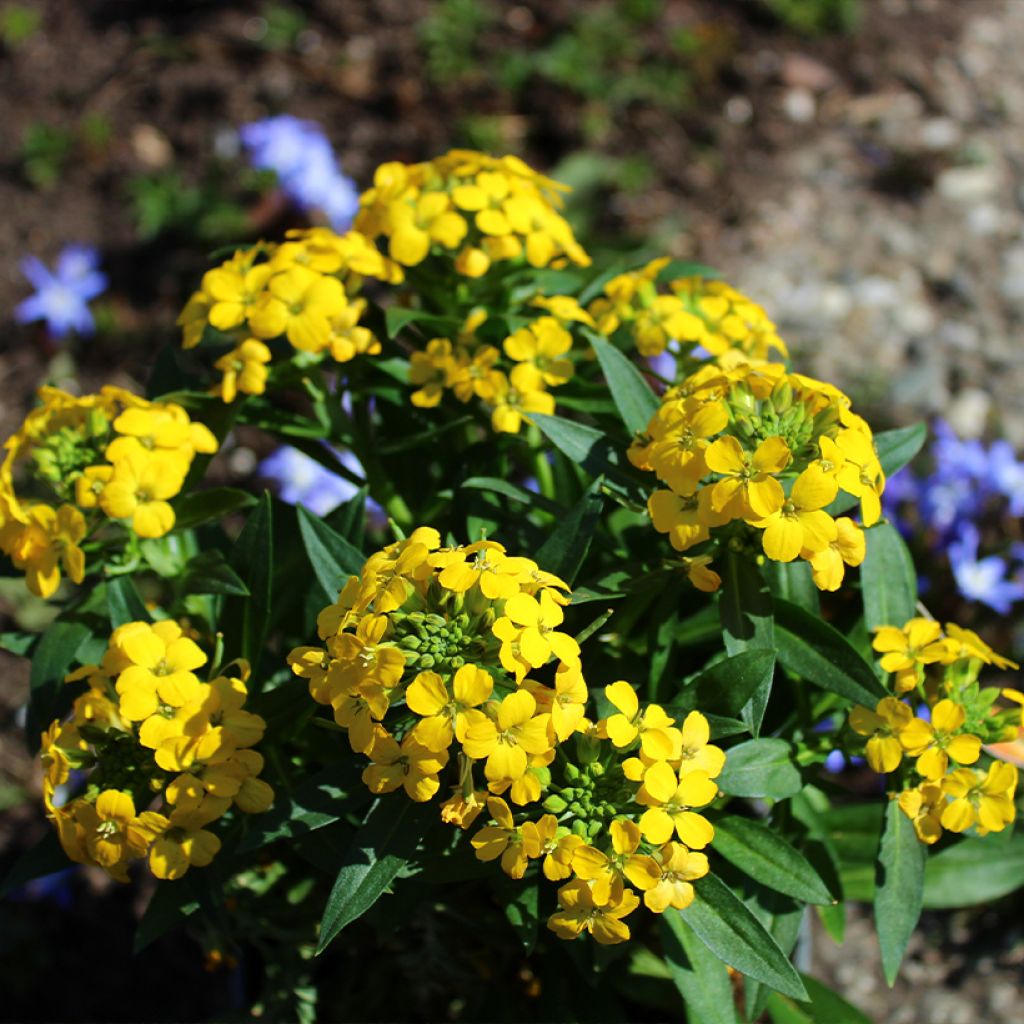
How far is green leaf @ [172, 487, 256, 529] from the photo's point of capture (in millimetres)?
1816

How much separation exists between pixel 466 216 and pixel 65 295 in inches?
98.2

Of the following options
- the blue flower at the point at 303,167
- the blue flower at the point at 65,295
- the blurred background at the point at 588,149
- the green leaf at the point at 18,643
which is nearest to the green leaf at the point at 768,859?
the green leaf at the point at 18,643

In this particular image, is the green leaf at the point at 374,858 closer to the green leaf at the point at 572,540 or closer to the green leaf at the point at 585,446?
the green leaf at the point at 572,540

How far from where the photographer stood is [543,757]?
138 centimetres

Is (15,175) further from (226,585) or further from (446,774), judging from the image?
(446,774)

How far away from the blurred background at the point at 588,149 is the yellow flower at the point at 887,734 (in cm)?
228

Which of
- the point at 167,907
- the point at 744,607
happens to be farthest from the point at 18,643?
the point at 744,607

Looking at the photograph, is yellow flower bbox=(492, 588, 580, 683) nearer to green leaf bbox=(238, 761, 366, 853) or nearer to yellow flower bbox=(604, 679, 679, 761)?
yellow flower bbox=(604, 679, 679, 761)

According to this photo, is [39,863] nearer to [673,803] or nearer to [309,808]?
[309,808]

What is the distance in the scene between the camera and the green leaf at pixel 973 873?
223 cm

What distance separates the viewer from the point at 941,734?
160 cm

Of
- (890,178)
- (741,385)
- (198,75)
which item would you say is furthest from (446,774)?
(198,75)

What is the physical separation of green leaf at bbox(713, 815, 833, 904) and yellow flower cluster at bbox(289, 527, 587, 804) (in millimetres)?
415

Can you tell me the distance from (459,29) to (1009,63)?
2.22m
